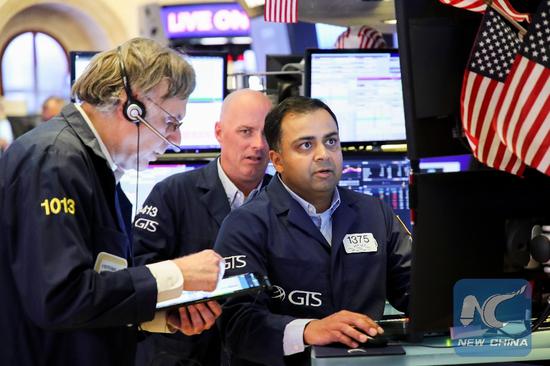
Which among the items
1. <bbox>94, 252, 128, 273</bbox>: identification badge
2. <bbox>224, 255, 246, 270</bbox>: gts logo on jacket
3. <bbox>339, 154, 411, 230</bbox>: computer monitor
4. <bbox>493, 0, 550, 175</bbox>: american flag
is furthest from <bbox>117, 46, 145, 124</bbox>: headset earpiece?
<bbox>339, 154, 411, 230</bbox>: computer monitor

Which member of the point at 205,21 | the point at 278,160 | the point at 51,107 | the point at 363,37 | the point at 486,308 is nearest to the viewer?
the point at 486,308

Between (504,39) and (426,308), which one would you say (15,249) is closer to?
(426,308)

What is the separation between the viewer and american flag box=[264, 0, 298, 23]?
15.3 feet

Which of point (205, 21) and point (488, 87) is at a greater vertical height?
point (205, 21)

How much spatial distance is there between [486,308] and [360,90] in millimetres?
2517

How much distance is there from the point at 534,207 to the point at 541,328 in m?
0.40

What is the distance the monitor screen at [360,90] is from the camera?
461 cm

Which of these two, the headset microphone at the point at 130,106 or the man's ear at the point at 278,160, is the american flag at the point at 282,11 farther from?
the headset microphone at the point at 130,106

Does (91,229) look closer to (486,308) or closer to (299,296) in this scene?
(299,296)

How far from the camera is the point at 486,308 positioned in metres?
2.30

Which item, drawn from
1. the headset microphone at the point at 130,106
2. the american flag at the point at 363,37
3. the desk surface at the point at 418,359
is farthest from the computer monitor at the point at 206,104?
the desk surface at the point at 418,359

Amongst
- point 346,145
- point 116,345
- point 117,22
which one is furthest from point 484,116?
point 117,22

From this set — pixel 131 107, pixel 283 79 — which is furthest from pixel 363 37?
pixel 131 107

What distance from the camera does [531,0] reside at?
2.13m
